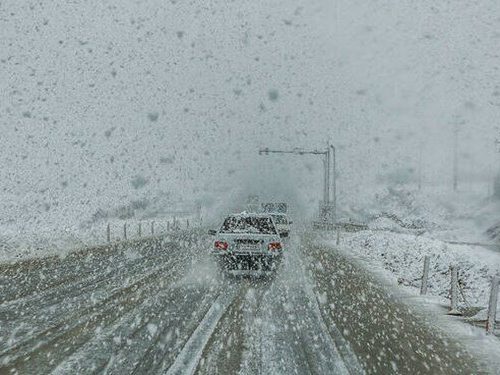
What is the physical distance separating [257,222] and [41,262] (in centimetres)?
767

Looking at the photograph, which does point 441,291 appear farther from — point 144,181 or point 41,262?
point 144,181

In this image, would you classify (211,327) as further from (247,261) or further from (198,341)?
(247,261)

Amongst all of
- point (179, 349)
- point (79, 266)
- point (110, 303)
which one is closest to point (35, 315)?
point (110, 303)

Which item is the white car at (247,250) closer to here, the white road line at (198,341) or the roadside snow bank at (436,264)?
the white road line at (198,341)

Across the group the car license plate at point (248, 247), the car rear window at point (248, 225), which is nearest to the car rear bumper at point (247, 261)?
the car license plate at point (248, 247)

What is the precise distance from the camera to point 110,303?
10.2m

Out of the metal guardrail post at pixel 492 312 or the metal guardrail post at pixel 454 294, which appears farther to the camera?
the metal guardrail post at pixel 454 294

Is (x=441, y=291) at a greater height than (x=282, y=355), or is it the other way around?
(x=282, y=355)

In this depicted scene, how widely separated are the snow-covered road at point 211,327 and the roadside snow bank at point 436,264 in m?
1.75

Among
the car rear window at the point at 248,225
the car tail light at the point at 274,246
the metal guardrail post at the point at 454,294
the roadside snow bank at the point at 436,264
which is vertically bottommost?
the roadside snow bank at the point at 436,264

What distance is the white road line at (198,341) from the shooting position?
5969 millimetres

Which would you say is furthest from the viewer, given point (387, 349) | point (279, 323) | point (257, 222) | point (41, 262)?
point (41, 262)

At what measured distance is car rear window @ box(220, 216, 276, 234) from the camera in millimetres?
14320

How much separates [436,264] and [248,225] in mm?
6228
